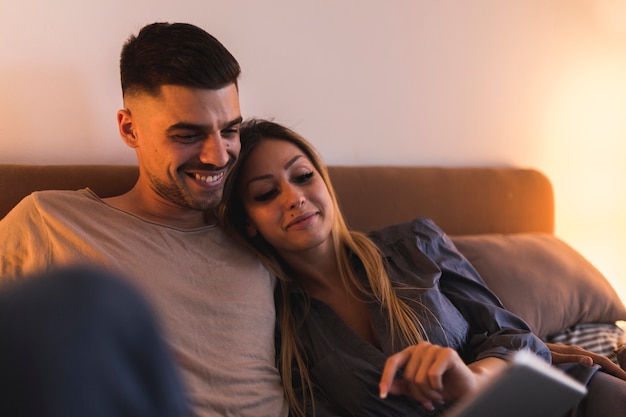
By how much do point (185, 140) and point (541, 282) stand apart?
996 millimetres

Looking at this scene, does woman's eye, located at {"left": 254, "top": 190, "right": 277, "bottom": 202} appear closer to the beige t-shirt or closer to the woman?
the woman

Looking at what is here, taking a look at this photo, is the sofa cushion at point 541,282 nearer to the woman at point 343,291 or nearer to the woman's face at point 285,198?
the woman at point 343,291

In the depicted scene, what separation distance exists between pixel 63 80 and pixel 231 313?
0.67m

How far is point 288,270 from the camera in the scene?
1.34m

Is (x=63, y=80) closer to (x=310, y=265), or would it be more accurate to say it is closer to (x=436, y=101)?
(x=310, y=265)

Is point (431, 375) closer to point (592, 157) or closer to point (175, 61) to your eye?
point (175, 61)

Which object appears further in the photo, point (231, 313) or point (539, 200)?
point (539, 200)

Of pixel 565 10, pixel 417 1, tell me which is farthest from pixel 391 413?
pixel 565 10

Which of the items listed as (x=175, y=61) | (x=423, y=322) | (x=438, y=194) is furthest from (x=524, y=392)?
(x=438, y=194)

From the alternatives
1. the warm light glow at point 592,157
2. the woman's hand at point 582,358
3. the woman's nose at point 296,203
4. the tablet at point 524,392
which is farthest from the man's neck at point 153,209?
the warm light glow at point 592,157

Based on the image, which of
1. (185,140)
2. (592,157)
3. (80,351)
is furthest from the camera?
(592,157)

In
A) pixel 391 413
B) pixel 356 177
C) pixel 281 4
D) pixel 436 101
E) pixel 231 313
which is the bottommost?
pixel 391 413

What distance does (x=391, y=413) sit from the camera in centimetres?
112

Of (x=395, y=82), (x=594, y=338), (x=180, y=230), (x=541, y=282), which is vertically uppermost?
(x=395, y=82)
